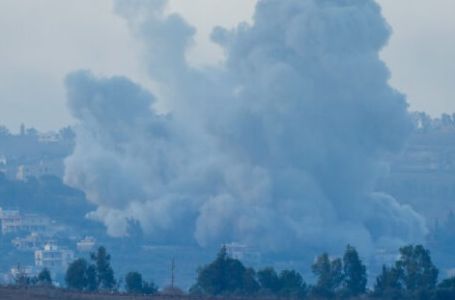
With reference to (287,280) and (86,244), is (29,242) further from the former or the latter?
(287,280)

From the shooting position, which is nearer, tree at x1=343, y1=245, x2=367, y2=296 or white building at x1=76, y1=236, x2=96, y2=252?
tree at x1=343, y1=245, x2=367, y2=296

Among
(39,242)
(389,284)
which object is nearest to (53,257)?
(39,242)

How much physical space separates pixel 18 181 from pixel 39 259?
25.3m

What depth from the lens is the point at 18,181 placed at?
13900cm

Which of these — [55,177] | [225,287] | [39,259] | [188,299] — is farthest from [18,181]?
[188,299]

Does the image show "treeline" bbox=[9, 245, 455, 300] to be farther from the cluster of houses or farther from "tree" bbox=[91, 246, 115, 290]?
the cluster of houses

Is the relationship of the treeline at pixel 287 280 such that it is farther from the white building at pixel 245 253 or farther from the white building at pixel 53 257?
the white building at pixel 53 257

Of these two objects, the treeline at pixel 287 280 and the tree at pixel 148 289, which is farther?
the treeline at pixel 287 280

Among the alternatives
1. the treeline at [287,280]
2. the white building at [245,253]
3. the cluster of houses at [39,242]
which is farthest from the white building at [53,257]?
the treeline at [287,280]

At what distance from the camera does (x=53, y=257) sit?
113625 mm

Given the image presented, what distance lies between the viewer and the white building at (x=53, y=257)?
11106cm

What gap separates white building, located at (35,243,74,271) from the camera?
11106 cm

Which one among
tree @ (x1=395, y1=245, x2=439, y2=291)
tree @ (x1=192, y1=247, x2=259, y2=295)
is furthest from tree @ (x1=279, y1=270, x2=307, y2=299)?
tree @ (x1=395, y1=245, x2=439, y2=291)

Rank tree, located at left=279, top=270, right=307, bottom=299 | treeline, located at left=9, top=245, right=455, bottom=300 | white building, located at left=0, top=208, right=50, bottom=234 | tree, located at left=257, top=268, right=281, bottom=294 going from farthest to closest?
1. white building, located at left=0, top=208, right=50, bottom=234
2. tree, located at left=257, top=268, right=281, bottom=294
3. tree, located at left=279, top=270, right=307, bottom=299
4. treeline, located at left=9, top=245, right=455, bottom=300
